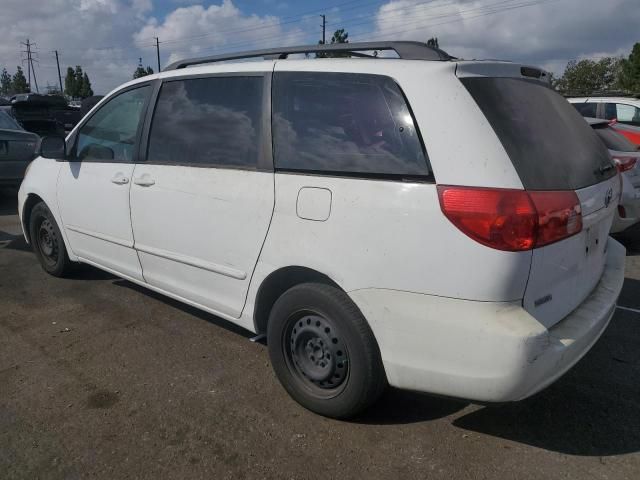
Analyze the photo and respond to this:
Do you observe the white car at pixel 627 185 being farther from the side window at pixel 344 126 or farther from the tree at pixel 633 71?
the tree at pixel 633 71

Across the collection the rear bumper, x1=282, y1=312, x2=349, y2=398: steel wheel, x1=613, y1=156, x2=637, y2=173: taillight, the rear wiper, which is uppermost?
the rear wiper

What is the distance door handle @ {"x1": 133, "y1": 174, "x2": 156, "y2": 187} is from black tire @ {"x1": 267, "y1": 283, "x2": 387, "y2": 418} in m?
1.31

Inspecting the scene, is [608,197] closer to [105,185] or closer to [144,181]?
[144,181]

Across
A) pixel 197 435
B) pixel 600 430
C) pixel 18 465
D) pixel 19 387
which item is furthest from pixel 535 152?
pixel 19 387

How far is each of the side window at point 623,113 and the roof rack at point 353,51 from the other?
8815 millimetres

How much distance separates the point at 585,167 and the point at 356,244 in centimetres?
124

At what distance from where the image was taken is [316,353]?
291 cm

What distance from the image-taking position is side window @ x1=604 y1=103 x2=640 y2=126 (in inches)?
402

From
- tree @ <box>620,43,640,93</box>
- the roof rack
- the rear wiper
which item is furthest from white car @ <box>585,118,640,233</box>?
tree @ <box>620,43,640,93</box>

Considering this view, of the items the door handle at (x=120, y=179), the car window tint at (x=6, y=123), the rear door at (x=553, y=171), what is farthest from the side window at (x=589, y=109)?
the car window tint at (x=6, y=123)

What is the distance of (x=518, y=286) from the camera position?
2275 millimetres

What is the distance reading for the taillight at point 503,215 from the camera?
7.40 ft

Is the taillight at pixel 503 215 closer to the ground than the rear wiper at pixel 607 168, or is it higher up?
closer to the ground

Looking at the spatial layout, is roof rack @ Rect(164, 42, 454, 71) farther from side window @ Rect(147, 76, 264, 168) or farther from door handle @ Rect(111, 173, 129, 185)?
door handle @ Rect(111, 173, 129, 185)
